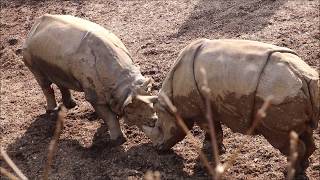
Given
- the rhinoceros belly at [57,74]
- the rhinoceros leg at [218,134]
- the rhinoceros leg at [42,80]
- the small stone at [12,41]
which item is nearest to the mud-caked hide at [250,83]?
the rhinoceros leg at [218,134]

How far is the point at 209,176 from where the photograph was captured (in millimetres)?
5496

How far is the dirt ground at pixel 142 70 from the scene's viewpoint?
5730mm

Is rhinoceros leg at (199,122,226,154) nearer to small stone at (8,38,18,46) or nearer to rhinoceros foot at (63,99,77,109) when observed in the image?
rhinoceros foot at (63,99,77,109)

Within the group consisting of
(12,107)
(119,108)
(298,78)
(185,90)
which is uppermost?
(298,78)

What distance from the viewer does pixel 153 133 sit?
581 centimetres

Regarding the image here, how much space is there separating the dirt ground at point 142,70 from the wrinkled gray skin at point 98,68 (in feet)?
1.57

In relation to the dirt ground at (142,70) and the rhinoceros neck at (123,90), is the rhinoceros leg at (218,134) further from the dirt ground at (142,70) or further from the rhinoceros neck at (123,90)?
the rhinoceros neck at (123,90)

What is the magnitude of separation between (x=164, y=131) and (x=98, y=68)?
1.00 meters

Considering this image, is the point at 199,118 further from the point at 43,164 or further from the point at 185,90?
the point at 43,164

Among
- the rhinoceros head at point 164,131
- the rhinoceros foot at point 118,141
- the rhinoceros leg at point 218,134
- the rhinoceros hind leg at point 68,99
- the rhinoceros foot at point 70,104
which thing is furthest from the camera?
the rhinoceros foot at point 70,104

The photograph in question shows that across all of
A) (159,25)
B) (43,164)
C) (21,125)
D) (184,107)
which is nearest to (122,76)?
(184,107)

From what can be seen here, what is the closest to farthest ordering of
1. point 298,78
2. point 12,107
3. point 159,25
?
point 298,78 → point 12,107 → point 159,25

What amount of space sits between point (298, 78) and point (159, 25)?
480 cm

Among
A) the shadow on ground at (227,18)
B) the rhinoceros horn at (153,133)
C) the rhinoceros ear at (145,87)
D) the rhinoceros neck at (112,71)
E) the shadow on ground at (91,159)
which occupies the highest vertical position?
the rhinoceros neck at (112,71)
